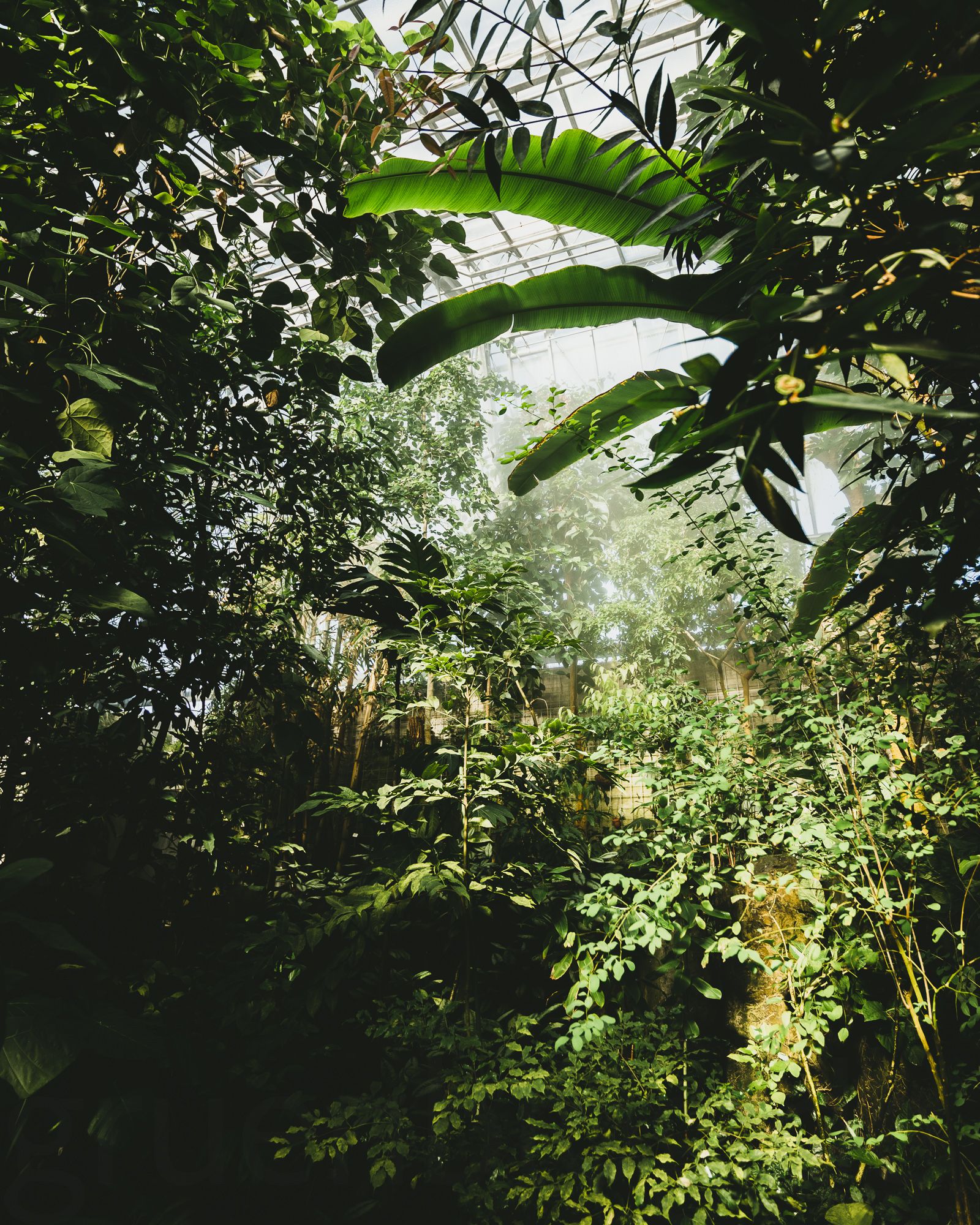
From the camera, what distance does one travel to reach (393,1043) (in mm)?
2111

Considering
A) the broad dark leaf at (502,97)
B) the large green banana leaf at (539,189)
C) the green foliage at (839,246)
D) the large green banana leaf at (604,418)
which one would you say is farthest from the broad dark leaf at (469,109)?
the large green banana leaf at (539,189)

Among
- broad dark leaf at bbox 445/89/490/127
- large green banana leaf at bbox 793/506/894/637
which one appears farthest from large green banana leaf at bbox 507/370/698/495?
large green banana leaf at bbox 793/506/894/637

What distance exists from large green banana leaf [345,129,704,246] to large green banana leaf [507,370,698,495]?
39 cm

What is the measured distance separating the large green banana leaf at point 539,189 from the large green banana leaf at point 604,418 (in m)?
0.39

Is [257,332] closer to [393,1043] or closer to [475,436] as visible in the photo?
[393,1043]

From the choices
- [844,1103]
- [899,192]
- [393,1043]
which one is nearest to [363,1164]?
[393,1043]

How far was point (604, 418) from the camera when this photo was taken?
1257 mm

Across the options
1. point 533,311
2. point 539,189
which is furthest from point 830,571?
point 539,189

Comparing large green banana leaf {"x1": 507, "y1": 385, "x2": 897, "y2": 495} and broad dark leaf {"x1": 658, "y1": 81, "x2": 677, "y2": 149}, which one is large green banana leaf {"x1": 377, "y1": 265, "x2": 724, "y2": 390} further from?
broad dark leaf {"x1": 658, "y1": 81, "x2": 677, "y2": 149}

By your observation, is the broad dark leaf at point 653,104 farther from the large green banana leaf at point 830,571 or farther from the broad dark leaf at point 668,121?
the large green banana leaf at point 830,571

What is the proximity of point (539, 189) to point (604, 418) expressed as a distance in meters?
0.60

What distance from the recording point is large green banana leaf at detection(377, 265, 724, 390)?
1.27 m

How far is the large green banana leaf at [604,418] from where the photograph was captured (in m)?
0.62

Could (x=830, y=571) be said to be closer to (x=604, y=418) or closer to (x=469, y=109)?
(x=604, y=418)
